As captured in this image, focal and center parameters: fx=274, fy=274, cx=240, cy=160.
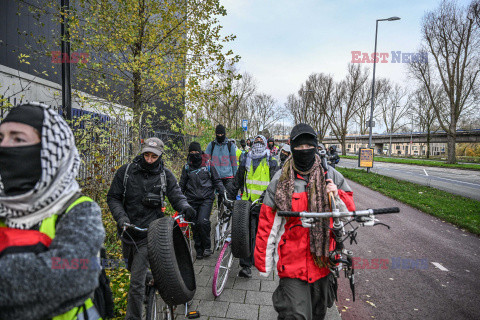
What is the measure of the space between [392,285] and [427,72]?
32450 mm

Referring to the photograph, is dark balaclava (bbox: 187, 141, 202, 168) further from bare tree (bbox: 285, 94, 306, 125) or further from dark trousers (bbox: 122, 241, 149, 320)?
bare tree (bbox: 285, 94, 306, 125)

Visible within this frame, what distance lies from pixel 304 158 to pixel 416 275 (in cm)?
399

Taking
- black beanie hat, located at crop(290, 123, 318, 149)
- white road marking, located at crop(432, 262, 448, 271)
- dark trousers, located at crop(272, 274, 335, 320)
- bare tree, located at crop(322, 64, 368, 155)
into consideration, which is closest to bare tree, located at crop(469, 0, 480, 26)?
bare tree, located at crop(322, 64, 368, 155)

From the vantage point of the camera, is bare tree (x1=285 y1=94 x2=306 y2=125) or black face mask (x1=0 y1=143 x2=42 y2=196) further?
bare tree (x1=285 y1=94 x2=306 y2=125)

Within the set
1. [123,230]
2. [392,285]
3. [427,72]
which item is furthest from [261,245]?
[427,72]

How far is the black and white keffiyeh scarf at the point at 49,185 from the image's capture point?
1140mm

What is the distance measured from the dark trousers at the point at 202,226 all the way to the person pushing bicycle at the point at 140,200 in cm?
182

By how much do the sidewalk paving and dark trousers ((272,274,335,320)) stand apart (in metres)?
1.13

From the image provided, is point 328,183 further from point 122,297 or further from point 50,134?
point 122,297

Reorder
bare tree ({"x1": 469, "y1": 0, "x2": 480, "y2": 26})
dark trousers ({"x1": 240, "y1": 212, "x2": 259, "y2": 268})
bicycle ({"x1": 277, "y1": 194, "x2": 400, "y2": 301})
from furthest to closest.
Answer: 1. bare tree ({"x1": 469, "y1": 0, "x2": 480, "y2": 26})
2. dark trousers ({"x1": 240, "y1": 212, "x2": 259, "y2": 268})
3. bicycle ({"x1": 277, "y1": 194, "x2": 400, "y2": 301})

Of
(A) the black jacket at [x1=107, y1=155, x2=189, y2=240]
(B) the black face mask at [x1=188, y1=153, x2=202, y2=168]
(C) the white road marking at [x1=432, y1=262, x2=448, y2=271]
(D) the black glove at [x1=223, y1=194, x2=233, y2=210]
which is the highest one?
(B) the black face mask at [x1=188, y1=153, x2=202, y2=168]

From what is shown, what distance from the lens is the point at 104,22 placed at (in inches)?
255

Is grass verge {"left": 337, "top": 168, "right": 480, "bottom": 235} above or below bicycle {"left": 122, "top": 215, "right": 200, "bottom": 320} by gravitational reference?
below

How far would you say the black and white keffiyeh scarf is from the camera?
1.14 metres
